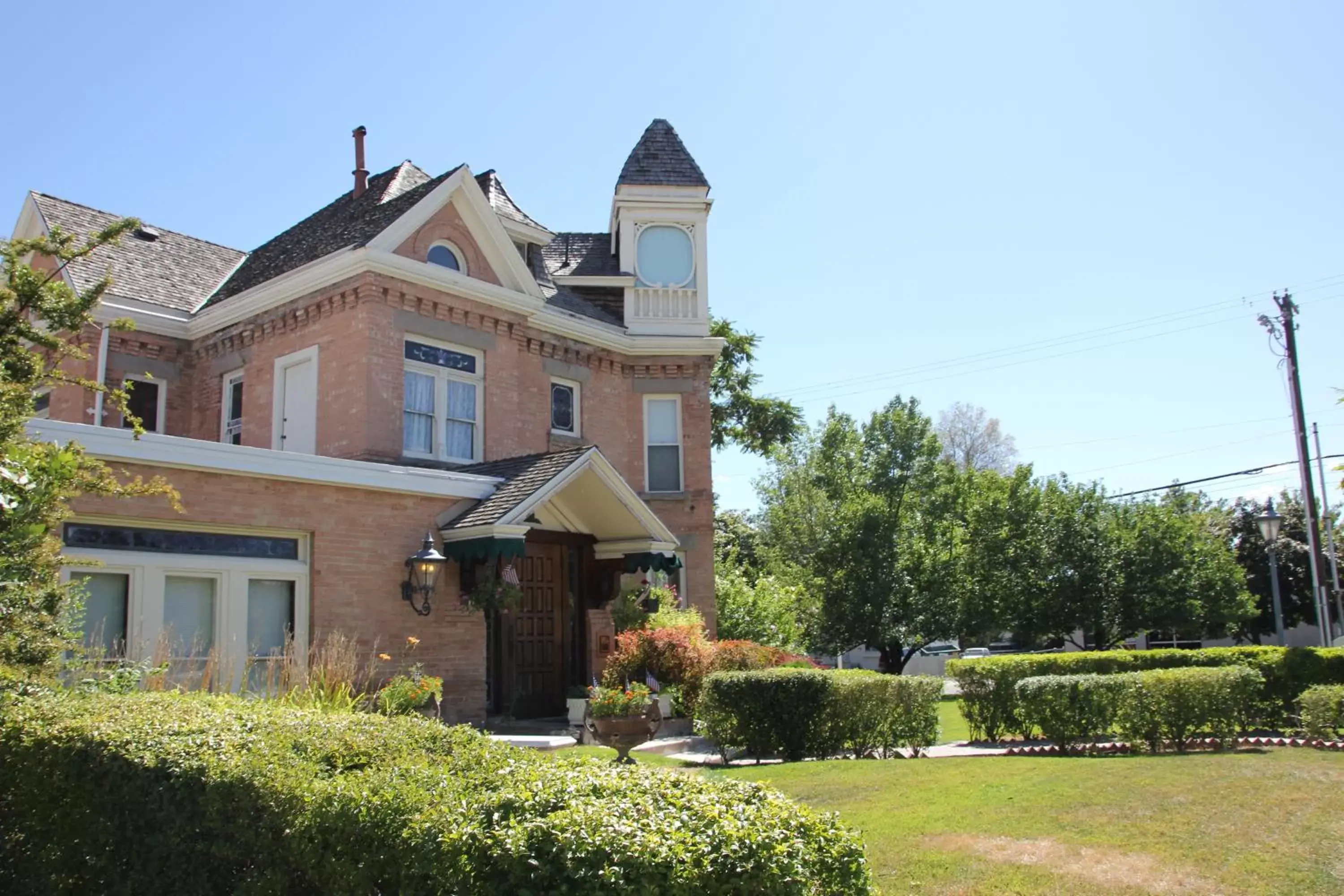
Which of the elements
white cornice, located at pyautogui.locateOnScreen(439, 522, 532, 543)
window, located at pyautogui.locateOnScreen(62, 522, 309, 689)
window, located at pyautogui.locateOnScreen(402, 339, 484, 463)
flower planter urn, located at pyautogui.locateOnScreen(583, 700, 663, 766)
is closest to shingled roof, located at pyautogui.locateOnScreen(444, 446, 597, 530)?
white cornice, located at pyautogui.locateOnScreen(439, 522, 532, 543)

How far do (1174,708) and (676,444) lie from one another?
11.8m

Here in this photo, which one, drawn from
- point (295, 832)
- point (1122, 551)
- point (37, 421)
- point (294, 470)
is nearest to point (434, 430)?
point (294, 470)

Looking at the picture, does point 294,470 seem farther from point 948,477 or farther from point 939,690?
point 948,477

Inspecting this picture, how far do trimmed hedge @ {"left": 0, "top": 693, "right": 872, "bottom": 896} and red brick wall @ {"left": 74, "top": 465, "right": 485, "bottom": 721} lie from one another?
17.1ft

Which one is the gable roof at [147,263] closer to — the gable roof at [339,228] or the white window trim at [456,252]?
the gable roof at [339,228]

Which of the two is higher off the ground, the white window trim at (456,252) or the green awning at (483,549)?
the white window trim at (456,252)

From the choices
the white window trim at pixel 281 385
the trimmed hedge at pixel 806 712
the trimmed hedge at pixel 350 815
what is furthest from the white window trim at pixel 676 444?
the trimmed hedge at pixel 350 815

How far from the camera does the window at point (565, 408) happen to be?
21.2 metres

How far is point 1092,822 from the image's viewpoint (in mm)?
8211

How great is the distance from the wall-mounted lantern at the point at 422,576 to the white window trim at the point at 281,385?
4.94 metres

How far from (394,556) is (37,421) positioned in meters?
4.95

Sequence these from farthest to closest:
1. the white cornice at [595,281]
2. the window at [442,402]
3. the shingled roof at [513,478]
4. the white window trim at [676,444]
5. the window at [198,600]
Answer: the white cornice at [595,281], the white window trim at [676,444], the window at [442,402], the shingled roof at [513,478], the window at [198,600]

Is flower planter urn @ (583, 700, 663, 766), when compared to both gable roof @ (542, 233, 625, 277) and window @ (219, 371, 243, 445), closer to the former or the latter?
window @ (219, 371, 243, 445)

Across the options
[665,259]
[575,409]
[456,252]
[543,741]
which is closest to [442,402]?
[456,252]
